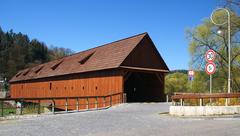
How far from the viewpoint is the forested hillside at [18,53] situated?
333ft

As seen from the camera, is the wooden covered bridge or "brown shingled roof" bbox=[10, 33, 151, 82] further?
"brown shingled roof" bbox=[10, 33, 151, 82]

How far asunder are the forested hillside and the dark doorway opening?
71.6m

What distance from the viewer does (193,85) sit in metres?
39.8

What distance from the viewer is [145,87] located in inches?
1347

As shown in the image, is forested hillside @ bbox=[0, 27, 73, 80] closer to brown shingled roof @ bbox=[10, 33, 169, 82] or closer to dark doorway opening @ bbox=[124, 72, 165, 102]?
brown shingled roof @ bbox=[10, 33, 169, 82]

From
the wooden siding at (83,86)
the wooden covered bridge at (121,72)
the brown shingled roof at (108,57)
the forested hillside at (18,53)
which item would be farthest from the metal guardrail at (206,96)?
the forested hillside at (18,53)

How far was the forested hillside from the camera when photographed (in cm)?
10144

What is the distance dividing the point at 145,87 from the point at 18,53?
81.0m

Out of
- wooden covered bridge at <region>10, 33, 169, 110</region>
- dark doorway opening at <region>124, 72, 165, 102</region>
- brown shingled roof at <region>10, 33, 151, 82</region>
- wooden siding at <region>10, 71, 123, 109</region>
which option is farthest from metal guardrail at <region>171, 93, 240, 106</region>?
dark doorway opening at <region>124, 72, 165, 102</region>

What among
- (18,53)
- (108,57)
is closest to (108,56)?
(108,57)

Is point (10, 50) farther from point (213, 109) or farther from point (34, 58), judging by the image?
point (213, 109)

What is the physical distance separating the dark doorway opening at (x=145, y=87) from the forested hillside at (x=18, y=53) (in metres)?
71.6

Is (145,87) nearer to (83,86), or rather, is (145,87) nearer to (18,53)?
(83,86)

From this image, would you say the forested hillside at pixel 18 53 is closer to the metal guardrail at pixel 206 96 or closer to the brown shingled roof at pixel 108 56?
the brown shingled roof at pixel 108 56
